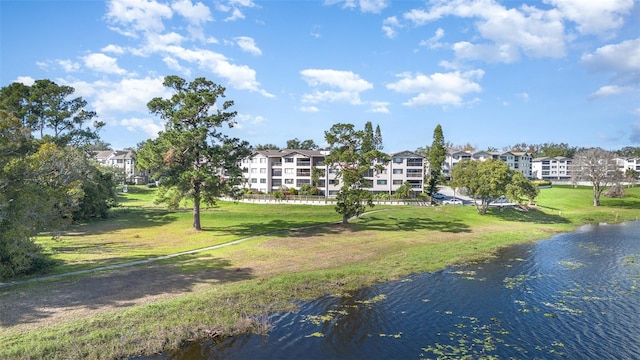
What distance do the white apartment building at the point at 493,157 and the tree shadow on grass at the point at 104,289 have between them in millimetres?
128852

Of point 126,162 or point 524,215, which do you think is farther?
point 126,162

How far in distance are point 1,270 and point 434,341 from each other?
28.5m

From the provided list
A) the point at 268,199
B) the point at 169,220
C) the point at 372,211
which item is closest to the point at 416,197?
the point at 372,211

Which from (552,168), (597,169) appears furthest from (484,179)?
(552,168)

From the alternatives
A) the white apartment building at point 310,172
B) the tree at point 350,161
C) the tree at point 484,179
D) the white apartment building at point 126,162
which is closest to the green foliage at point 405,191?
the white apartment building at point 310,172

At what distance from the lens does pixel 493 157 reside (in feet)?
524

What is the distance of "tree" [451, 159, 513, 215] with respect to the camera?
73188mm

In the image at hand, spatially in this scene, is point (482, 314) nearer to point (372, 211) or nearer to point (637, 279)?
point (637, 279)

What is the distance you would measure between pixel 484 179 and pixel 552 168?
14310 cm

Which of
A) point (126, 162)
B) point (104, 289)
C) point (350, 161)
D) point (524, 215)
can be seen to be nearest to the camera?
point (104, 289)

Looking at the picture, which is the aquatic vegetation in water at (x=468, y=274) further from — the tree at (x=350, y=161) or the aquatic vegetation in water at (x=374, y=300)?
the tree at (x=350, y=161)

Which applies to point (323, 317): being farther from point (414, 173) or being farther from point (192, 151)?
point (414, 173)

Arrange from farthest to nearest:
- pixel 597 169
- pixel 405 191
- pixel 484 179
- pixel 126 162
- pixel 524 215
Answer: pixel 126 162, pixel 597 169, pixel 405 191, pixel 524 215, pixel 484 179

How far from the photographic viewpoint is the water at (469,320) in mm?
19938
